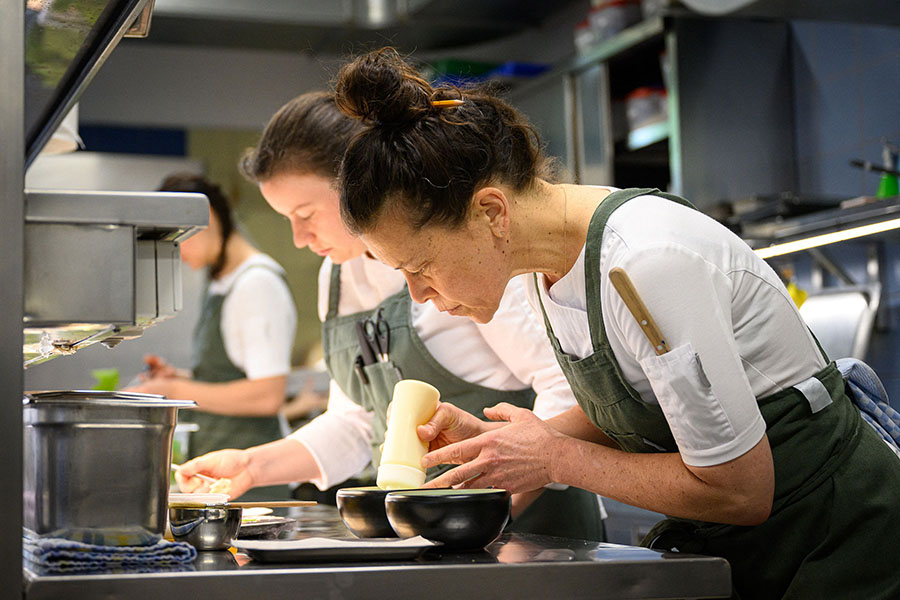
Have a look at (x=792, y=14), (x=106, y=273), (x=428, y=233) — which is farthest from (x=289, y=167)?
(x=792, y=14)

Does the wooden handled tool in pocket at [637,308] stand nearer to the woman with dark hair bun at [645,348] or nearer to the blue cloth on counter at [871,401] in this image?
the woman with dark hair bun at [645,348]

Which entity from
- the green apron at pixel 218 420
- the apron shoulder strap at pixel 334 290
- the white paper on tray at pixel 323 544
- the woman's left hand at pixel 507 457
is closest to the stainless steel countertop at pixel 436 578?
the white paper on tray at pixel 323 544

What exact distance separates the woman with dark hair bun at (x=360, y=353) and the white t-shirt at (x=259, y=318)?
1090 millimetres

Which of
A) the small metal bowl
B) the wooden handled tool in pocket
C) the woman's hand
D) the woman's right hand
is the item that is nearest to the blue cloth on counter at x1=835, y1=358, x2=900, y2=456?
the wooden handled tool in pocket

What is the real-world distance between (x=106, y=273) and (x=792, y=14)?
2638 millimetres

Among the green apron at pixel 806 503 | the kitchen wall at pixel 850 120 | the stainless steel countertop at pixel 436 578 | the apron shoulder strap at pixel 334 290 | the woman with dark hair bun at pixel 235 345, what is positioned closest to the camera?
the stainless steel countertop at pixel 436 578

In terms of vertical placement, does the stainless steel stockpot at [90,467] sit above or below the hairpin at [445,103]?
below

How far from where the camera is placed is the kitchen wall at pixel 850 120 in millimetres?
3207

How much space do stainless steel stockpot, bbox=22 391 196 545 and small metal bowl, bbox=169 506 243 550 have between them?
14cm

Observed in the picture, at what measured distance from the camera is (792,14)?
10.6 ft

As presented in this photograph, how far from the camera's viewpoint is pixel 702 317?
4.08 feet

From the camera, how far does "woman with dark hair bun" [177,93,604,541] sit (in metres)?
1.89

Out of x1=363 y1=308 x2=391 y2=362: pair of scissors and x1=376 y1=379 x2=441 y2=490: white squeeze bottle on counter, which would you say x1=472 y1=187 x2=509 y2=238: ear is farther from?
x1=363 y1=308 x2=391 y2=362: pair of scissors

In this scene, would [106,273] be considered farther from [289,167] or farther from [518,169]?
[289,167]
